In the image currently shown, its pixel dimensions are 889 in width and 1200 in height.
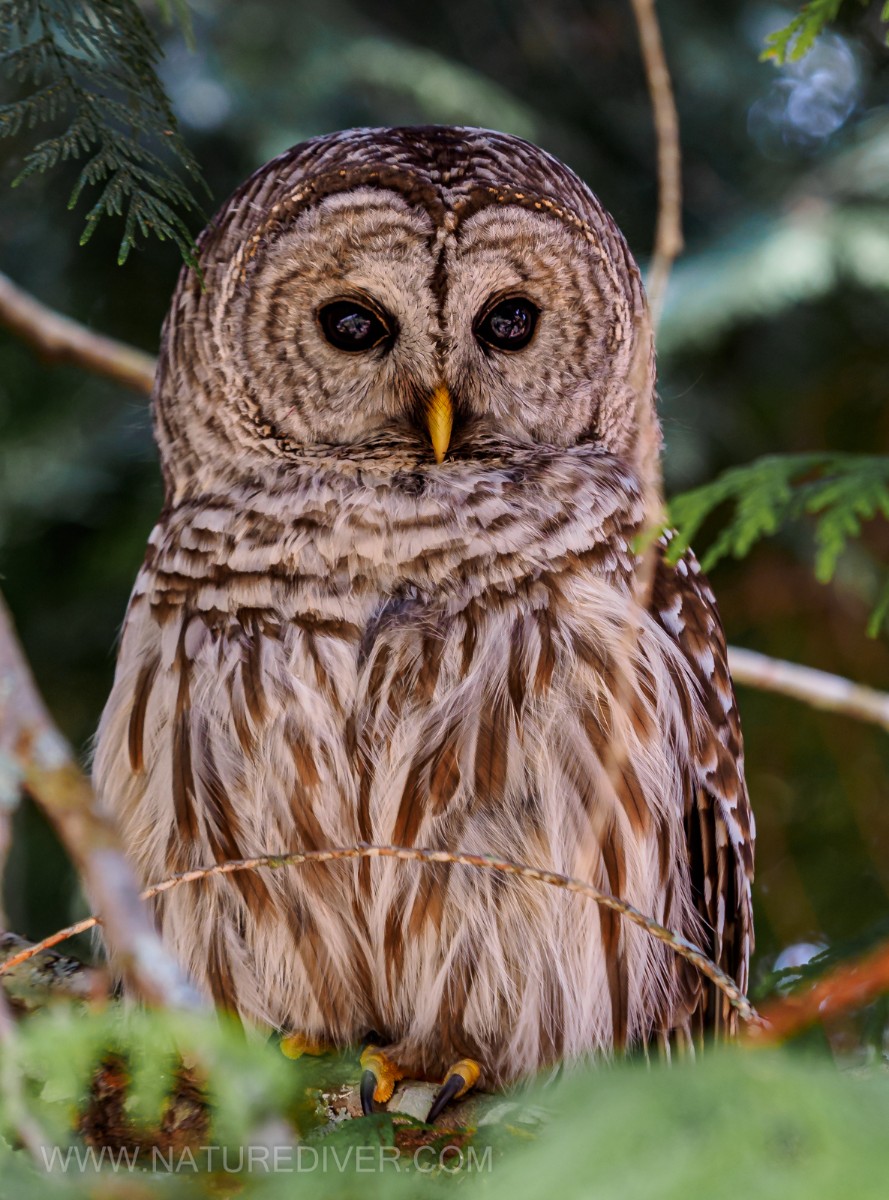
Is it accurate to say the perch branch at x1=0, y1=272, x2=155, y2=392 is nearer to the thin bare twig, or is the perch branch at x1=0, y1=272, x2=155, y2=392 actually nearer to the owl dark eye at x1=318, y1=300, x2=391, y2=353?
the owl dark eye at x1=318, y1=300, x2=391, y2=353

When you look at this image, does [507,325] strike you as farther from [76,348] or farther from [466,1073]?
[466,1073]

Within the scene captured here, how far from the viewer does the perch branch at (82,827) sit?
101 centimetres

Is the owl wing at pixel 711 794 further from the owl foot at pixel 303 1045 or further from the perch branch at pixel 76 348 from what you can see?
the perch branch at pixel 76 348

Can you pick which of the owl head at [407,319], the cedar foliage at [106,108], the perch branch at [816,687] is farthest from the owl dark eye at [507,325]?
the perch branch at [816,687]

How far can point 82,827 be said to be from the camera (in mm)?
1103

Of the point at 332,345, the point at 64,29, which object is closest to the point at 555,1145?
the point at 64,29

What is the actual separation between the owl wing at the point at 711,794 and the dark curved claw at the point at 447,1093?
0.62 meters

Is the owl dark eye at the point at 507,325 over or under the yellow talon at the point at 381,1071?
over

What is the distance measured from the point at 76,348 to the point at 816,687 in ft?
6.46

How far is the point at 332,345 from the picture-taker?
2.77m

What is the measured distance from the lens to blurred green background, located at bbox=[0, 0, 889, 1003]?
4.48m

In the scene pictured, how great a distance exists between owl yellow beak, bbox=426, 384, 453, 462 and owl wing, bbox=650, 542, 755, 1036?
53cm

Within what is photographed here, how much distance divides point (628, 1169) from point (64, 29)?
6.12 ft

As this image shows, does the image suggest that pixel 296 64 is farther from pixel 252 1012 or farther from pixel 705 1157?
pixel 705 1157
